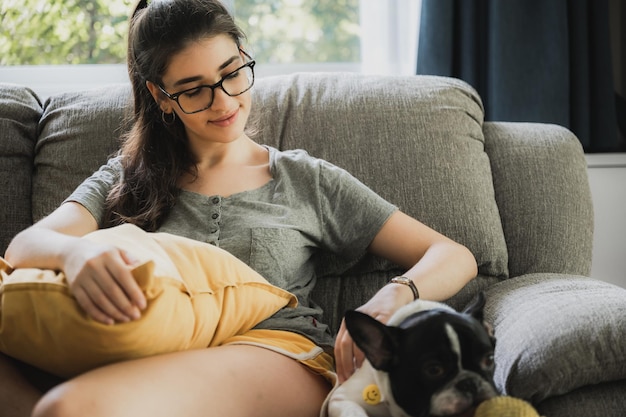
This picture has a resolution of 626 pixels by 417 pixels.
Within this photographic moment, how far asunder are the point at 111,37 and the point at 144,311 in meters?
2.05

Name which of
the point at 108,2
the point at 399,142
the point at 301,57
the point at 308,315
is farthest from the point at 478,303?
the point at 108,2

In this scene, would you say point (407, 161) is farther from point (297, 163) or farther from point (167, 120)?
point (167, 120)

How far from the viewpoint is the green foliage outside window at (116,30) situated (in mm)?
2957

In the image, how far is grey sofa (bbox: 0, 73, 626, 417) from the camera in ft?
5.98

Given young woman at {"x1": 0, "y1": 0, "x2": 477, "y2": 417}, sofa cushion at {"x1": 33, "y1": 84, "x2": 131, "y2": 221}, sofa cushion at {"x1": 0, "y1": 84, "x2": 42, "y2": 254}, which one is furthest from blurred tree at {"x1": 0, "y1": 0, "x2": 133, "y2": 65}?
young woman at {"x1": 0, "y1": 0, "x2": 477, "y2": 417}

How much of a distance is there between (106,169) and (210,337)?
2.01ft

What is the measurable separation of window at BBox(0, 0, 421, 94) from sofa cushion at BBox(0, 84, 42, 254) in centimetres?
81

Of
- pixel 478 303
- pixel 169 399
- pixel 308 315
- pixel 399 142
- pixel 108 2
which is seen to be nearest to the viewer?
pixel 169 399

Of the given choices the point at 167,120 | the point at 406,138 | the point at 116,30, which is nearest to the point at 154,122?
the point at 167,120

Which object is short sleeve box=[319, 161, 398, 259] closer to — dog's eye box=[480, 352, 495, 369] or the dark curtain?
dog's eye box=[480, 352, 495, 369]

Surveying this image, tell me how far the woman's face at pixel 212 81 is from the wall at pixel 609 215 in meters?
1.51

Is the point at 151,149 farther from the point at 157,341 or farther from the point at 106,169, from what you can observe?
the point at 157,341

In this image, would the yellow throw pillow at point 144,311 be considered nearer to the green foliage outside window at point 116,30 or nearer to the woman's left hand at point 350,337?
the woman's left hand at point 350,337

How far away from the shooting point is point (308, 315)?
162 cm
